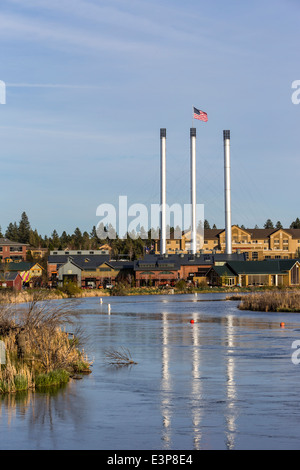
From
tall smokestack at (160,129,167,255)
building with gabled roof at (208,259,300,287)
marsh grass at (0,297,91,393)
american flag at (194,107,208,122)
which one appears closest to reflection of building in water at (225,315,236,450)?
marsh grass at (0,297,91,393)

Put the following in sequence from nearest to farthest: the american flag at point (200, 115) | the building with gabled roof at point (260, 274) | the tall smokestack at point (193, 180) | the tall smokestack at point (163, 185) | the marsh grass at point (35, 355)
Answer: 1. the marsh grass at point (35, 355)
2. the building with gabled roof at point (260, 274)
3. the american flag at point (200, 115)
4. the tall smokestack at point (163, 185)
5. the tall smokestack at point (193, 180)

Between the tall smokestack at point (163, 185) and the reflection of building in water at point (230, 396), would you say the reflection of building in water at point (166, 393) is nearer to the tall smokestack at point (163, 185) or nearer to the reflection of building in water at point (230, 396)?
the reflection of building in water at point (230, 396)

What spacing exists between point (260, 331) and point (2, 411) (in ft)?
97.5

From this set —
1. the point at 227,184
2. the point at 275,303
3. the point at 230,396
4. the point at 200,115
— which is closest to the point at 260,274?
the point at 227,184

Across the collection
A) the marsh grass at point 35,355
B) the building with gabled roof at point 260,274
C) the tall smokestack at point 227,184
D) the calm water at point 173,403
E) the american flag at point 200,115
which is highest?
the american flag at point 200,115

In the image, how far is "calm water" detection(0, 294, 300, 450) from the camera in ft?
67.9

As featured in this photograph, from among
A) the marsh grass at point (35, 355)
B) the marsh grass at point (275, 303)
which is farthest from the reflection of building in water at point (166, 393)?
the marsh grass at point (275, 303)

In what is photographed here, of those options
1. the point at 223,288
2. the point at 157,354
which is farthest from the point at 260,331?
the point at 223,288

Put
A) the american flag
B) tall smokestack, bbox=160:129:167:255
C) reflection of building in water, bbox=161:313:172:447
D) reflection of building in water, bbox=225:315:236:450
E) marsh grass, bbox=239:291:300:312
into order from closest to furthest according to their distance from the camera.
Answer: reflection of building in water, bbox=225:315:236:450, reflection of building in water, bbox=161:313:172:447, marsh grass, bbox=239:291:300:312, the american flag, tall smokestack, bbox=160:129:167:255

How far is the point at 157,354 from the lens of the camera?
39.5m

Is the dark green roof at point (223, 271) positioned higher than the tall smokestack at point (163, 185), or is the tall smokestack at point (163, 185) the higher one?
the tall smokestack at point (163, 185)

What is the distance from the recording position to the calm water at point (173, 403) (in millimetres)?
20703

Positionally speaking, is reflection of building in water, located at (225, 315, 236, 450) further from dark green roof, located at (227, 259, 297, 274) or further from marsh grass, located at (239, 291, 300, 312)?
dark green roof, located at (227, 259, 297, 274)
